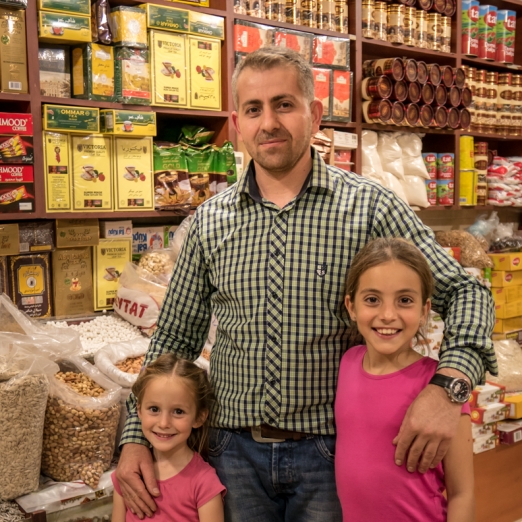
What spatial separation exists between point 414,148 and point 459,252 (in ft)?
2.20

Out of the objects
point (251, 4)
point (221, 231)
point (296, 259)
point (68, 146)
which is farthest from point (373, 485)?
point (251, 4)

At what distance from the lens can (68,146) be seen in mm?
2770

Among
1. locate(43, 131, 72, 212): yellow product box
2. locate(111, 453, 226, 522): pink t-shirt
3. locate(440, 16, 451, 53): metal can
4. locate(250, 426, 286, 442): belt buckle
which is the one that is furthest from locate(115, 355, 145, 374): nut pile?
locate(440, 16, 451, 53): metal can

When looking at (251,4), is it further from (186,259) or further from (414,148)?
(186,259)

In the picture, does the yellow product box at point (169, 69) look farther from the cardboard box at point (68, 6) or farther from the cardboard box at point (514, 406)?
the cardboard box at point (514, 406)

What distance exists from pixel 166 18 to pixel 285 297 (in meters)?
1.88

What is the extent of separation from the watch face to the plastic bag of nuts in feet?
3.83

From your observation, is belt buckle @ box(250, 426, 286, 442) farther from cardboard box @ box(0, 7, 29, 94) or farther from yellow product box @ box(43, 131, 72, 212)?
cardboard box @ box(0, 7, 29, 94)

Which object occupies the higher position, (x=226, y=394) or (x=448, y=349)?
(x=448, y=349)

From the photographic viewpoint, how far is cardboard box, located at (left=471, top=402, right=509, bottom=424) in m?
3.28

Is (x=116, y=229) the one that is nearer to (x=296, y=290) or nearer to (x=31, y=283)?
(x=31, y=283)

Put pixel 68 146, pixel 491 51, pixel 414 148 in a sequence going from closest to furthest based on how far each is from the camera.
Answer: pixel 68 146 < pixel 414 148 < pixel 491 51

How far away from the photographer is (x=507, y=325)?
14.3 feet

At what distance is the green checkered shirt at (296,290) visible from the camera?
1478 mm
